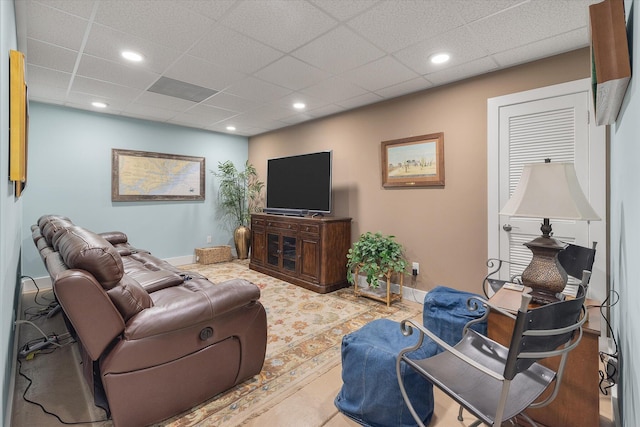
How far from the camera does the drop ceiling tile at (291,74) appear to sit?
2.80m

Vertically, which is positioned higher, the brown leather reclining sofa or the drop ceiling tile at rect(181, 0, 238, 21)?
the drop ceiling tile at rect(181, 0, 238, 21)

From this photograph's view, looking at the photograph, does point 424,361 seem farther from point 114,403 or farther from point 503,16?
point 503,16

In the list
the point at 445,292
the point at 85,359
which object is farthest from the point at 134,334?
the point at 445,292

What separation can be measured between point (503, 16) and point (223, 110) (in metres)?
3.47

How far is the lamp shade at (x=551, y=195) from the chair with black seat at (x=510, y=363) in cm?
37

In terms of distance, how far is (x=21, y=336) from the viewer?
2.56 m

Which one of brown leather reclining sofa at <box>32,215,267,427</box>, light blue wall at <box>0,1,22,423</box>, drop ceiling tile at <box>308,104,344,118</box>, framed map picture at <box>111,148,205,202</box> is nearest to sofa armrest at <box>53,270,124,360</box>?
brown leather reclining sofa at <box>32,215,267,427</box>

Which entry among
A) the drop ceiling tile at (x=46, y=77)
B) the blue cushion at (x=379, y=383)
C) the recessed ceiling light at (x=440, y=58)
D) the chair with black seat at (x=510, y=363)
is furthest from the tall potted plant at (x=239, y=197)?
the chair with black seat at (x=510, y=363)

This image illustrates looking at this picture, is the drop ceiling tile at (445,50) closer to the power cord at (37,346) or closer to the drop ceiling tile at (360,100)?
the drop ceiling tile at (360,100)

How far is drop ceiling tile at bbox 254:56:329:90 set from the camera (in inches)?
110

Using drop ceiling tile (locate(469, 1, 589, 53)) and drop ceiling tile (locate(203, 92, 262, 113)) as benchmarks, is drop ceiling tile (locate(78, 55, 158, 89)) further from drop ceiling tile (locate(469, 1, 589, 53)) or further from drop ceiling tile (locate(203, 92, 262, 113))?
drop ceiling tile (locate(469, 1, 589, 53))

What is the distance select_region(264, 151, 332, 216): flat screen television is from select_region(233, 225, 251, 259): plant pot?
103 cm

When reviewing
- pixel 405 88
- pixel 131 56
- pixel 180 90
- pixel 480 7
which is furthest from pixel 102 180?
pixel 480 7

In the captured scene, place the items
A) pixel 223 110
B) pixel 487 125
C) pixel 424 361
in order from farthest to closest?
pixel 223 110 < pixel 487 125 < pixel 424 361
